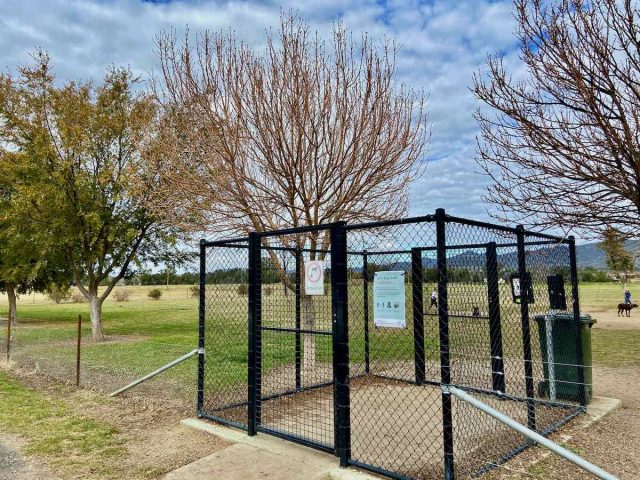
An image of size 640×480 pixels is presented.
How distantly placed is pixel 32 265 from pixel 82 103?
5.52 m

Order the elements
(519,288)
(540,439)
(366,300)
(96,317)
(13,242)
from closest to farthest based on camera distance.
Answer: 1. (540,439)
2. (519,288)
3. (366,300)
4. (13,242)
5. (96,317)

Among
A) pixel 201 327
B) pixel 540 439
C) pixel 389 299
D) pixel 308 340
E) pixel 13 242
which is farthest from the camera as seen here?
pixel 13 242

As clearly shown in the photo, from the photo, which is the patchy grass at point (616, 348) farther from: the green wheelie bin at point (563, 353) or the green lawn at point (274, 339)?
the green wheelie bin at point (563, 353)

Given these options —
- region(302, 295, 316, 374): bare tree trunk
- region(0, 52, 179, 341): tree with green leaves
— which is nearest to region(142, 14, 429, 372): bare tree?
region(302, 295, 316, 374): bare tree trunk

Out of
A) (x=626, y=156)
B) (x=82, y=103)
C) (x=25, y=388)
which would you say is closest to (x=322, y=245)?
(x=626, y=156)

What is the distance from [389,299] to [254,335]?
1.64 metres

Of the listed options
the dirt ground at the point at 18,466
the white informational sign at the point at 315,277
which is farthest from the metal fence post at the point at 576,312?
the dirt ground at the point at 18,466

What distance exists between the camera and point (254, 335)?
4.72 m

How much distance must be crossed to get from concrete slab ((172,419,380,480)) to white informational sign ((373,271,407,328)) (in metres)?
1.21

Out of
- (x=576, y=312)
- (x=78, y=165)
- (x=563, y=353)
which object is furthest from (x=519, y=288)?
(x=78, y=165)

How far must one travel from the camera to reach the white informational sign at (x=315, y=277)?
176 inches

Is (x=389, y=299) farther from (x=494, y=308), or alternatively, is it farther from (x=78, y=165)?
(x=78, y=165)

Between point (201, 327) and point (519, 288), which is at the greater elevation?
point (519, 288)

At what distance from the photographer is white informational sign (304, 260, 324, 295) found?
4465 millimetres
